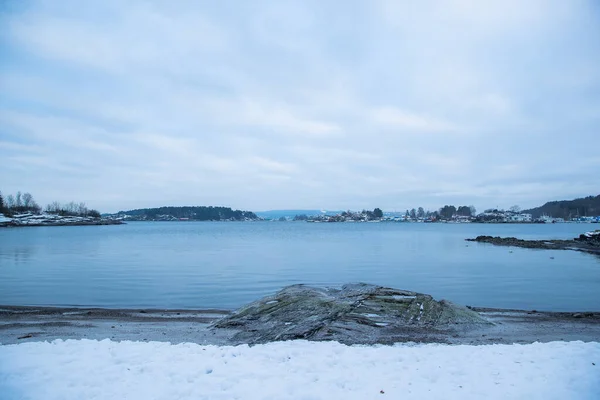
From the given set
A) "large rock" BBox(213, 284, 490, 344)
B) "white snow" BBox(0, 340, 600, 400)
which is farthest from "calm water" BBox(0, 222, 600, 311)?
"white snow" BBox(0, 340, 600, 400)

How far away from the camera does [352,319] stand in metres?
12.0

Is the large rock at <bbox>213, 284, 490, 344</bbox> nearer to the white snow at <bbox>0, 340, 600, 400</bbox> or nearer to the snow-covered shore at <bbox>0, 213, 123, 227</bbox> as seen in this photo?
the white snow at <bbox>0, 340, 600, 400</bbox>

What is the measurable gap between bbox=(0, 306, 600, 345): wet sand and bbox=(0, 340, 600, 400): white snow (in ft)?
7.63

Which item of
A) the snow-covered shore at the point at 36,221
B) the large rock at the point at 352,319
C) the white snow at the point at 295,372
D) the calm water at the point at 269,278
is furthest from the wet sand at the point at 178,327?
the snow-covered shore at the point at 36,221

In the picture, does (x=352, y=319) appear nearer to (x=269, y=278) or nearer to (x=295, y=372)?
(x=295, y=372)

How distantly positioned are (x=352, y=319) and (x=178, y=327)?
5.41 metres

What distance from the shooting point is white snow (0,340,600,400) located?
20.7ft

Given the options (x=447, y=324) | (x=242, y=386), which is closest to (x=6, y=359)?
(x=242, y=386)

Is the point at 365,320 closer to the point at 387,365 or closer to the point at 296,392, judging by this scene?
the point at 387,365

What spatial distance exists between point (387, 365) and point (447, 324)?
18.6 feet

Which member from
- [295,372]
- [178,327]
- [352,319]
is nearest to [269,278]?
[178,327]

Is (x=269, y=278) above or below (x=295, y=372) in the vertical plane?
below

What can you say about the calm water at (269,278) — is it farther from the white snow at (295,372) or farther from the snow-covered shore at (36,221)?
the snow-covered shore at (36,221)

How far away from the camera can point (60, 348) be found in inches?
329
